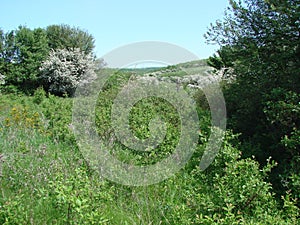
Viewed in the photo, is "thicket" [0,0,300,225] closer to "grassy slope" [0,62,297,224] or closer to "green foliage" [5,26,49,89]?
"grassy slope" [0,62,297,224]

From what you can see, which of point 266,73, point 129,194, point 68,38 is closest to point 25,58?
point 68,38

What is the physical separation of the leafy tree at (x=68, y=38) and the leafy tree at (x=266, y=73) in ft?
54.6

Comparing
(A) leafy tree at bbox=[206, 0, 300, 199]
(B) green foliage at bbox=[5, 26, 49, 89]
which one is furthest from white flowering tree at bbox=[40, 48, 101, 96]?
(A) leafy tree at bbox=[206, 0, 300, 199]

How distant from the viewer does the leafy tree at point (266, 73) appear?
11.6 ft

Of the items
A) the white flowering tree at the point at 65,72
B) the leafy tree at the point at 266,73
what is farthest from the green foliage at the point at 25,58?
the leafy tree at the point at 266,73

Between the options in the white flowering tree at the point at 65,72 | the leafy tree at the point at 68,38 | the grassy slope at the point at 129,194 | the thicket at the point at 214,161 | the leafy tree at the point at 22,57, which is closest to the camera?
the grassy slope at the point at 129,194

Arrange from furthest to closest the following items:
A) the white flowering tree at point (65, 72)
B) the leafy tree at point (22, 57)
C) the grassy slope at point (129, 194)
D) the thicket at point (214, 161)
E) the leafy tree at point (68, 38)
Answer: the leafy tree at point (68, 38)
the leafy tree at point (22, 57)
the white flowering tree at point (65, 72)
the thicket at point (214, 161)
the grassy slope at point (129, 194)

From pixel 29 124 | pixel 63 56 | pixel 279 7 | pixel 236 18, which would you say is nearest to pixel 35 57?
pixel 63 56

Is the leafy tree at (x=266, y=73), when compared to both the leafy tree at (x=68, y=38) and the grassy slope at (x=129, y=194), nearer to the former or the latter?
the grassy slope at (x=129, y=194)

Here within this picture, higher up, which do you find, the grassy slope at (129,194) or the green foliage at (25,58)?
the green foliage at (25,58)

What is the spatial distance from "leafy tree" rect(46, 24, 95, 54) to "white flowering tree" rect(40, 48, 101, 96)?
239 centimetres

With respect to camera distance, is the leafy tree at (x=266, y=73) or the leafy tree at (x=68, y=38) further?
the leafy tree at (x=68, y=38)

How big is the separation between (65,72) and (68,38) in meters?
5.16

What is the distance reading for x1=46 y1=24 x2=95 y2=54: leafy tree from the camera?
67.5ft
